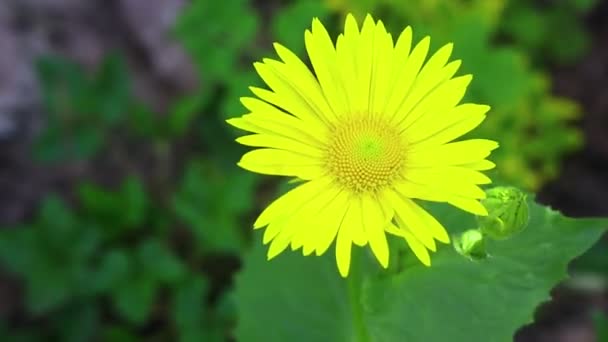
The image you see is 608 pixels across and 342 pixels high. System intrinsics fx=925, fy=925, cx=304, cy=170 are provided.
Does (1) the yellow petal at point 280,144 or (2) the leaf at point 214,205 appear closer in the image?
(1) the yellow petal at point 280,144

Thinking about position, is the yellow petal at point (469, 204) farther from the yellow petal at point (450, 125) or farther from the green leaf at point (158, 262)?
the green leaf at point (158, 262)

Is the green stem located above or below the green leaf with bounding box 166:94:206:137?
below

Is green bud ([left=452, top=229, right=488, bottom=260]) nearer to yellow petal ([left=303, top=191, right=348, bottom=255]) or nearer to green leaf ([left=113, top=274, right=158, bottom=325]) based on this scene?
yellow petal ([left=303, top=191, right=348, bottom=255])

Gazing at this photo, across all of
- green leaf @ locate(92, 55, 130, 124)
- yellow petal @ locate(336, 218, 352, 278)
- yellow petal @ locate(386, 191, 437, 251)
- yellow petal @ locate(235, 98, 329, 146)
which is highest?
green leaf @ locate(92, 55, 130, 124)

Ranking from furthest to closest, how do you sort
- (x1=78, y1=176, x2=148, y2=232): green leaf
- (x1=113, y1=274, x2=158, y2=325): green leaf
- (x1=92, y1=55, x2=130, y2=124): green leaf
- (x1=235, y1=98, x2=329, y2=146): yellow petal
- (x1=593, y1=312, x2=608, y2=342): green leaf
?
(x1=92, y1=55, x2=130, y2=124): green leaf, (x1=78, y1=176, x2=148, y2=232): green leaf, (x1=113, y1=274, x2=158, y2=325): green leaf, (x1=593, y1=312, x2=608, y2=342): green leaf, (x1=235, y1=98, x2=329, y2=146): yellow petal

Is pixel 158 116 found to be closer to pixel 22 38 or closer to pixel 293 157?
pixel 22 38

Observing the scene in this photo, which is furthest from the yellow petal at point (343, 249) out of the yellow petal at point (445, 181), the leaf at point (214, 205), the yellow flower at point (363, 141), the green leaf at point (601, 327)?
the leaf at point (214, 205)

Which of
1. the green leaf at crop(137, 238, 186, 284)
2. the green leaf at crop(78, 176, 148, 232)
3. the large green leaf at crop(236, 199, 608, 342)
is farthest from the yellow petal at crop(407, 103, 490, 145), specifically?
the green leaf at crop(78, 176, 148, 232)
